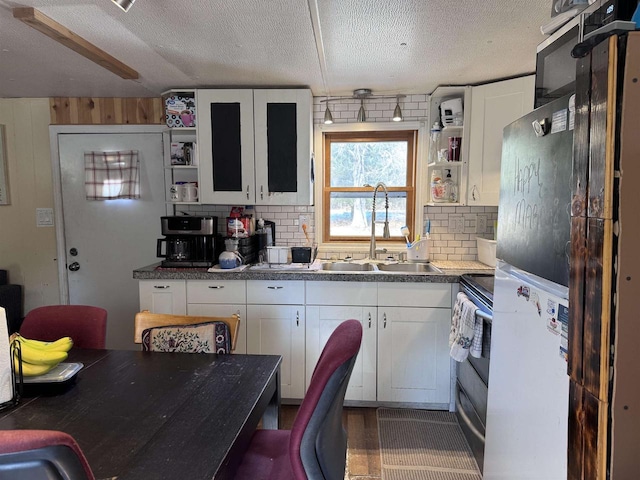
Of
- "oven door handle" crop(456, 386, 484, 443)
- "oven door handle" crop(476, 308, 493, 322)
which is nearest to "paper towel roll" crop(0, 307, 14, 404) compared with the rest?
"oven door handle" crop(476, 308, 493, 322)

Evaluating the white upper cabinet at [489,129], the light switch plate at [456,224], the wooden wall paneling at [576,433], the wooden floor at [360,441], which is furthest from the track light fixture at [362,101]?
the wooden wall paneling at [576,433]

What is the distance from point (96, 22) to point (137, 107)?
137 centimetres

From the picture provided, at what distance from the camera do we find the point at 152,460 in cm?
95

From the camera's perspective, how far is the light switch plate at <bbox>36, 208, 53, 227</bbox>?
321cm

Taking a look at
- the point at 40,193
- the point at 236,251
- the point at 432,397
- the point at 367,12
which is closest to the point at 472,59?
the point at 367,12

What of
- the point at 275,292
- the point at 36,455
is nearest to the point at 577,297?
the point at 36,455

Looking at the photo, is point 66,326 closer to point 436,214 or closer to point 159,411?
point 159,411

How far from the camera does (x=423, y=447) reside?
2213 millimetres

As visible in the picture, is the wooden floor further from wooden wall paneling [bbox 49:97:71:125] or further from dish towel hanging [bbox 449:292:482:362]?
wooden wall paneling [bbox 49:97:71:125]

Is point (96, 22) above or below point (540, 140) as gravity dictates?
above

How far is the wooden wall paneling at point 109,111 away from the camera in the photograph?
3123 millimetres

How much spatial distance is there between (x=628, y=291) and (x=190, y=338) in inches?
63.1

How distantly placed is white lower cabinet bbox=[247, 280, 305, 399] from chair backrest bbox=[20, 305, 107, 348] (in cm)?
94

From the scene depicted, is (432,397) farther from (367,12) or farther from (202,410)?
(367,12)
